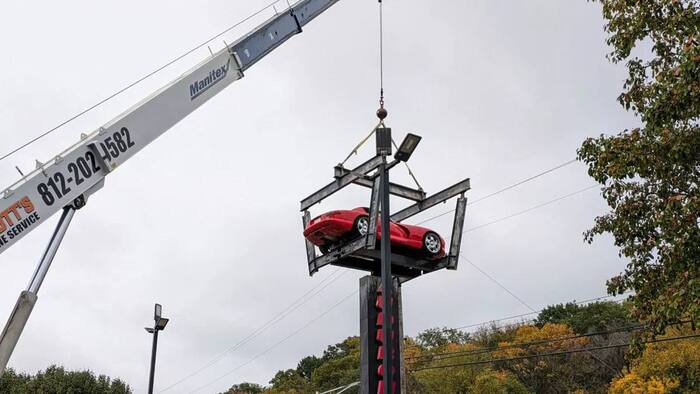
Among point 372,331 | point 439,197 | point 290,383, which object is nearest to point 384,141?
point 439,197

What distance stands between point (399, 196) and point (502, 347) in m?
45.5

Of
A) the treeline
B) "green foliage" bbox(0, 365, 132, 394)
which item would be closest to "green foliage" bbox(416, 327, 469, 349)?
the treeline

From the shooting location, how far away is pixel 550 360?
54.3 meters

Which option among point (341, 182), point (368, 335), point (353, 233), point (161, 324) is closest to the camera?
point (368, 335)

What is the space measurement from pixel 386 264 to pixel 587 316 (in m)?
57.8

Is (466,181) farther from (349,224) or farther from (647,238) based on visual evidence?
(647,238)

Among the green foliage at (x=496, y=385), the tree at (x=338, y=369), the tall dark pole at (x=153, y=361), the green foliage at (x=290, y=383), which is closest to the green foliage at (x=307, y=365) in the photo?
the green foliage at (x=290, y=383)

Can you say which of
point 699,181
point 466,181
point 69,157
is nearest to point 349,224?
point 466,181

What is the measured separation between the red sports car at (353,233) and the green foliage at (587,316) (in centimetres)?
4774

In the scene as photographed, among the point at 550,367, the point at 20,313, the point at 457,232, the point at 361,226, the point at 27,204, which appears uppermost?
the point at 550,367

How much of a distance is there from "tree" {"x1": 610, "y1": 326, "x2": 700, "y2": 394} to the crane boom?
3090 centimetres

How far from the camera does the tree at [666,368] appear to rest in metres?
37.7

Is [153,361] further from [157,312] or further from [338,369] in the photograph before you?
[338,369]

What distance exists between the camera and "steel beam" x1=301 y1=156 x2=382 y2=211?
10953mm
